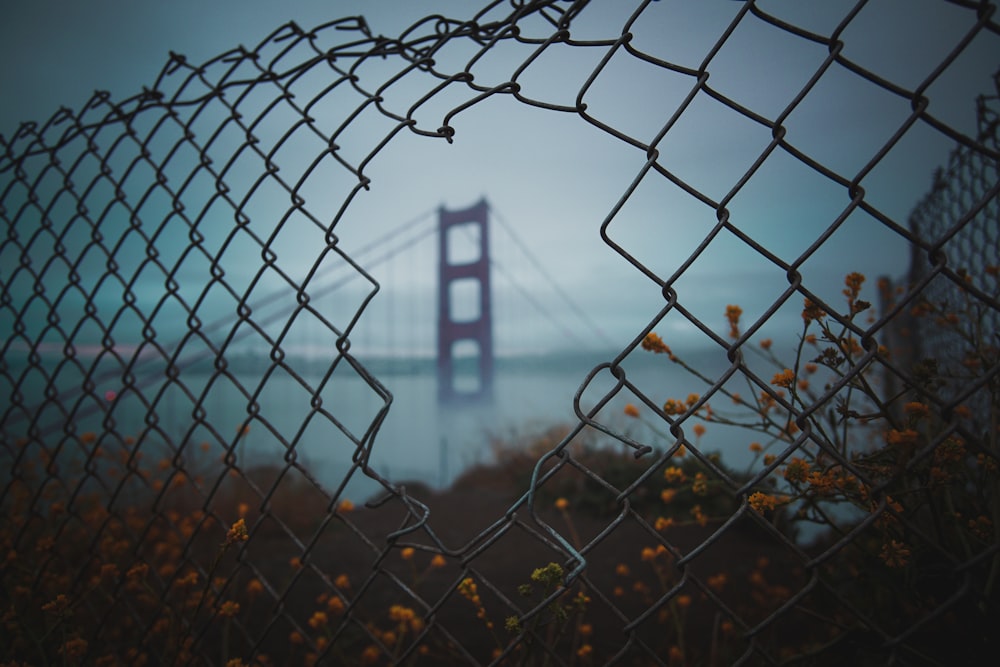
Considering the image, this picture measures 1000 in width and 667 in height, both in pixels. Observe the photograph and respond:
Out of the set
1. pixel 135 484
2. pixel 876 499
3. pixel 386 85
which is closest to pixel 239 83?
pixel 386 85

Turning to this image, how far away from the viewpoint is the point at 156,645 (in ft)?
4.90

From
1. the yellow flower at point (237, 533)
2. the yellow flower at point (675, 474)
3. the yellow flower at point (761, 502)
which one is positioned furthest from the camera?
the yellow flower at point (675, 474)

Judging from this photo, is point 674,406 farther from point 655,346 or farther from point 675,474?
point 675,474

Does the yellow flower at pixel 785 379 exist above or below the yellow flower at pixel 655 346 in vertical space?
below

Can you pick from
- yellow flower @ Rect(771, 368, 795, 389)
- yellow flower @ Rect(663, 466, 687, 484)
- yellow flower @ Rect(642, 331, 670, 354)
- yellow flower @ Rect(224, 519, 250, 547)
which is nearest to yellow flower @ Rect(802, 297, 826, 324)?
yellow flower @ Rect(771, 368, 795, 389)

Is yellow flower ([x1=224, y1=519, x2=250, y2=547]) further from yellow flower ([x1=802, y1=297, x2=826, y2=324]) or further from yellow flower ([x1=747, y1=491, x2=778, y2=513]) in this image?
yellow flower ([x1=802, y1=297, x2=826, y2=324])

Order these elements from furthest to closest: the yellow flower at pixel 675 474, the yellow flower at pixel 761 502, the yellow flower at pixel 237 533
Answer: the yellow flower at pixel 675 474, the yellow flower at pixel 237 533, the yellow flower at pixel 761 502

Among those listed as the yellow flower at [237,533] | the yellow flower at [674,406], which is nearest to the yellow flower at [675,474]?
the yellow flower at [674,406]

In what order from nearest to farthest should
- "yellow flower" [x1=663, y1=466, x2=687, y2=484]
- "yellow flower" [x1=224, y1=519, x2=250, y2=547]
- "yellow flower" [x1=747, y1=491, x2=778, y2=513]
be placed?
1. "yellow flower" [x1=747, y1=491, x2=778, y2=513]
2. "yellow flower" [x1=224, y1=519, x2=250, y2=547]
3. "yellow flower" [x1=663, y1=466, x2=687, y2=484]

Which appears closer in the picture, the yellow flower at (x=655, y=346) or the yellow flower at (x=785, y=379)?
the yellow flower at (x=785, y=379)

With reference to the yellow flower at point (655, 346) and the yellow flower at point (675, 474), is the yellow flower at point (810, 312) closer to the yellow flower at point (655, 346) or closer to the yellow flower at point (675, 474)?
the yellow flower at point (655, 346)

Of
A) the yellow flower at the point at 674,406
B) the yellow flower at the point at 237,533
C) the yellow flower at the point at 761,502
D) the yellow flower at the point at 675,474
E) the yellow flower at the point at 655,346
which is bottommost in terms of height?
the yellow flower at the point at 237,533

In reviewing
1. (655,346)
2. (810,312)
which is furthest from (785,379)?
(655,346)

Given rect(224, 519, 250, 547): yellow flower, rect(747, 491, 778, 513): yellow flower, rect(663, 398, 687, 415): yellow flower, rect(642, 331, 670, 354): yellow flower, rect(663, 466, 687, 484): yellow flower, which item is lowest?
rect(224, 519, 250, 547): yellow flower
